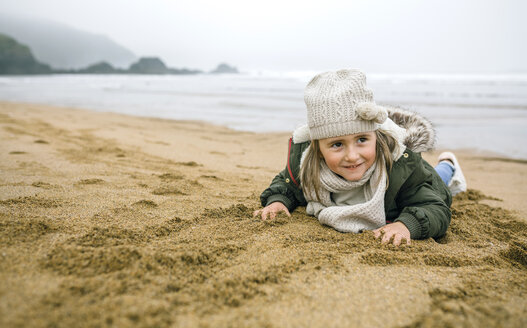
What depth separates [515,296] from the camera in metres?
1.31

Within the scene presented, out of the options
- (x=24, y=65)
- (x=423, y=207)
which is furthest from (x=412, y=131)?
Result: (x=24, y=65)

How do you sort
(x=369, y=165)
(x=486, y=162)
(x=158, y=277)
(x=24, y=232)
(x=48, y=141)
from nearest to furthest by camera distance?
(x=158, y=277), (x=24, y=232), (x=369, y=165), (x=48, y=141), (x=486, y=162)

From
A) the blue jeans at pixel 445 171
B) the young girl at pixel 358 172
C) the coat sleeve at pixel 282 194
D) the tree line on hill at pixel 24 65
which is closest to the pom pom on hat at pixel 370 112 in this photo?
the young girl at pixel 358 172

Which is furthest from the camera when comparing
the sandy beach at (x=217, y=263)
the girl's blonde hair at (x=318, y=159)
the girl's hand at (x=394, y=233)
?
the girl's blonde hair at (x=318, y=159)

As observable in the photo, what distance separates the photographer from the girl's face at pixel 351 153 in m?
1.94

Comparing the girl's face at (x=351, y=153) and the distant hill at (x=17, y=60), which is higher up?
the distant hill at (x=17, y=60)

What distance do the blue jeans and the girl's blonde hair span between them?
1092mm

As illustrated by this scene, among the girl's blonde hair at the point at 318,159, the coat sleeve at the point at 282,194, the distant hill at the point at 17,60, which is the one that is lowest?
the coat sleeve at the point at 282,194

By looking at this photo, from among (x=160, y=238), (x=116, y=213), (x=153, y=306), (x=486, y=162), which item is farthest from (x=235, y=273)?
(x=486, y=162)

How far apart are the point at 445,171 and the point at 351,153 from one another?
1513 mm

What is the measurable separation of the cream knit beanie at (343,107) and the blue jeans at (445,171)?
4.25 ft

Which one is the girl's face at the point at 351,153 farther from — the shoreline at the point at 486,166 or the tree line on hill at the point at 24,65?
the tree line on hill at the point at 24,65

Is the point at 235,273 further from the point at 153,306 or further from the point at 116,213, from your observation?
the point at 116,213

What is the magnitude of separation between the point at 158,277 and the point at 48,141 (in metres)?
3.90
